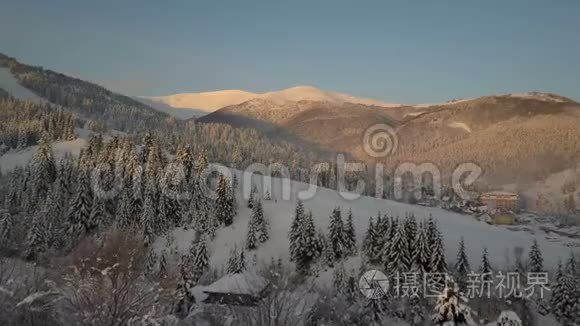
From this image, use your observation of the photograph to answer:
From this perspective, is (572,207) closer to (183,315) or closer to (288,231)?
(288,231)

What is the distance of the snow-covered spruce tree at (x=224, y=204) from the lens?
80625mm

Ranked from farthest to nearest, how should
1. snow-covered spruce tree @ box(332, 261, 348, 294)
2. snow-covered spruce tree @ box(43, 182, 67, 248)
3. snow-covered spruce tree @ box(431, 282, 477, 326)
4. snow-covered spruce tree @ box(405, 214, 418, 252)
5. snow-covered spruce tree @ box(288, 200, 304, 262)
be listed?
snow-covered spruce tree @ box(288, 200, 304, 262), snow-covered spruce tree @ box(43, 182, 67, 248), snow-covered spruce tree @ box(405, 214, 418, 252), snow-covered spruce tree @ box(332, 261, 348, 294), snow-covered spruce tree @ box(431, 282, 477, 326)

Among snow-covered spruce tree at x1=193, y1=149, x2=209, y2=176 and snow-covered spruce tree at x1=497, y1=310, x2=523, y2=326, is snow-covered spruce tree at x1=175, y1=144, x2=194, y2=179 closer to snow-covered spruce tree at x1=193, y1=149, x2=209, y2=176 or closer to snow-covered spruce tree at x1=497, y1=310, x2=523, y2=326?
snow-covered spruce tree at x1=193, y1=149, x2=209, y2=176

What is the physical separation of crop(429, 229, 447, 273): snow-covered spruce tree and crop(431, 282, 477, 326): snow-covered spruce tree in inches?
1574

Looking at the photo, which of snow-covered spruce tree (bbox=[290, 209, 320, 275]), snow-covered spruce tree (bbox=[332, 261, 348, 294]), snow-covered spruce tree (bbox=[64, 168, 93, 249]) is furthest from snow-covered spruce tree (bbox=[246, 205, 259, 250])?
snow-covered spruce tree (bbox=[64, 168, 93, 249])

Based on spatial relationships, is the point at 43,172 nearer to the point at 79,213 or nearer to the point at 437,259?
the point at 79,213

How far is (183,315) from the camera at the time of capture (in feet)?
117

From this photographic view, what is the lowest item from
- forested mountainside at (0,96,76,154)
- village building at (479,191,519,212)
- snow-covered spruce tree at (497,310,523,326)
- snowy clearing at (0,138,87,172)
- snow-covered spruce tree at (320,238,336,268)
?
village building at (479,191,519,212)

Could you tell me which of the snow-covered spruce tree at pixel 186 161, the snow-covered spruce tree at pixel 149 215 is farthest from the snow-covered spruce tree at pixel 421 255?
the snow-covered spruce tree at pixel 186 161

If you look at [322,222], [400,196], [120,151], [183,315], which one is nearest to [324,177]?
[400,196]

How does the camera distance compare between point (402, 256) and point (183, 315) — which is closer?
point (183, 315)

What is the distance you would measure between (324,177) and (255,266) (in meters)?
73.0

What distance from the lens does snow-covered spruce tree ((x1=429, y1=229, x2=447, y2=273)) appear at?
59.4 meters

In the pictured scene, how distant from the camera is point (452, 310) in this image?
2055 centimetres
